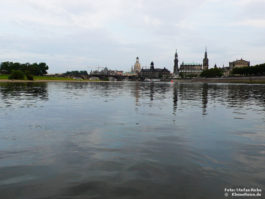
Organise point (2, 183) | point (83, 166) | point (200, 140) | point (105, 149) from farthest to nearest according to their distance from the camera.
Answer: point (200, 140) < point (105, 149) < point (83, 166) < point (2, 183)

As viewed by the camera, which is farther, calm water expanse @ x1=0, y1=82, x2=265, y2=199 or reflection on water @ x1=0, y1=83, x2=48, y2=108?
reflection on water @ x1=0, y1=83, x2=48, y2=108

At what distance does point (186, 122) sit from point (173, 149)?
694 centimetres

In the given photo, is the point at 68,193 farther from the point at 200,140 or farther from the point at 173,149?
the point at 200,140

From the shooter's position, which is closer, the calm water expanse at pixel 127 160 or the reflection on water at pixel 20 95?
the calm water expanse at pixel 127 160

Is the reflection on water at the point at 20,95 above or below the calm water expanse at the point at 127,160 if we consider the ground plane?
above

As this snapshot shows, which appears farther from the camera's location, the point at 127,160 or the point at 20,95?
the point at 20,95

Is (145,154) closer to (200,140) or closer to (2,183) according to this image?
(200,140)

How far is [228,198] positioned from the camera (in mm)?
6145

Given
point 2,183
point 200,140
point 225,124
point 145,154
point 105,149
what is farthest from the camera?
point 225,124

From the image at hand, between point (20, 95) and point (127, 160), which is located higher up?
point (20, 95)

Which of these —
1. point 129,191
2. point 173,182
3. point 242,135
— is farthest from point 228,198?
point 242,135

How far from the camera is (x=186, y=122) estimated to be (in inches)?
672

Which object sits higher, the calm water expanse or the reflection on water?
the reflection on water

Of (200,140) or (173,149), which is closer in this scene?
(173,149)
